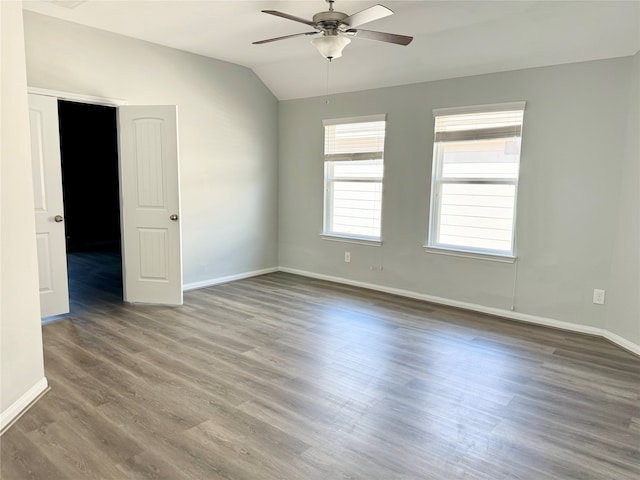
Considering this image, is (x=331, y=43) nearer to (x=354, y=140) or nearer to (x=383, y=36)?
(x=383, y=36)

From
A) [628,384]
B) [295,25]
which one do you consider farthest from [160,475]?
[295,25]

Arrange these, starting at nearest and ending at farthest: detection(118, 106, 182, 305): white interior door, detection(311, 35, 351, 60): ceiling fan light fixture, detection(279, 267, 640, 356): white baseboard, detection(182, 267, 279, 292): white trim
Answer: detection(311, 35, 351, 60): ceiling fan light fixture
detection(279, 267, 640, 356): white baseboard
detection(118, 106, 182, 305): white interior door
detection(182, 267, 279, 292): white trim

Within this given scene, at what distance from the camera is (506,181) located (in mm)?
4246

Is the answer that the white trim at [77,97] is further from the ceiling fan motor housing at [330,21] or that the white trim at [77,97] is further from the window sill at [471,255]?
the window sill at [471,255]

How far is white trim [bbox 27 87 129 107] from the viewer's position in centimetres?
380

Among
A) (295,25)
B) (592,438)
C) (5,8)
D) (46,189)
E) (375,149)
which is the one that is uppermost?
(295,25)

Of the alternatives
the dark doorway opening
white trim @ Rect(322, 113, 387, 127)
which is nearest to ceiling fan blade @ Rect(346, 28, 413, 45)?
white trim @ Rect(322, 113, 387, 127)

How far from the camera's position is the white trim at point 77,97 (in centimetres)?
380

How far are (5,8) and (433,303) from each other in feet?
14.6

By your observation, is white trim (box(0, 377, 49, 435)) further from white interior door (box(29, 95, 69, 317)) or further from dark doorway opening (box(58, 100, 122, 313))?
dark doorway opening (box(58, 100, 122, 313))

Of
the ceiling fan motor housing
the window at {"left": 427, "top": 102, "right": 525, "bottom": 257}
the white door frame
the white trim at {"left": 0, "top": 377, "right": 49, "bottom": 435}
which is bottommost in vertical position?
the white trim at {"left": 0, "top": 377, "right": 49, "bottom": 435}

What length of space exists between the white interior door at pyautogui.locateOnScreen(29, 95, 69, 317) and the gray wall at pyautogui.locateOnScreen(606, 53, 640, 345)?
5203mm

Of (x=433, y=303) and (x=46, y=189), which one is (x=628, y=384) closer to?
(x=433, y=303)

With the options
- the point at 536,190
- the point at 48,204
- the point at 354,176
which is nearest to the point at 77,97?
the point at 48,204
